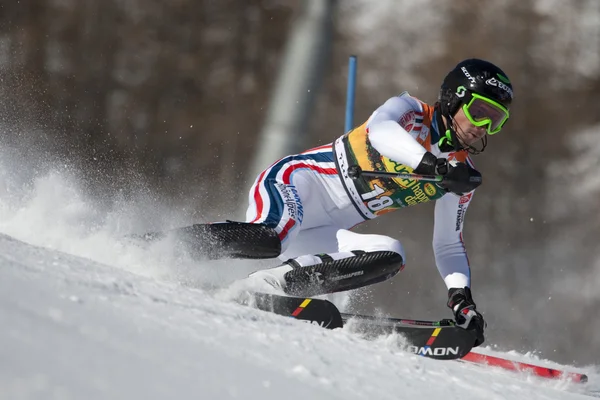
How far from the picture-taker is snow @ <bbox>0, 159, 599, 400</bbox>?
1.37 meters

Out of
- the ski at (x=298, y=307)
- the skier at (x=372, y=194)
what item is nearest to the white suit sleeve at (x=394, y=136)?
the skier at (x=372, y=194)

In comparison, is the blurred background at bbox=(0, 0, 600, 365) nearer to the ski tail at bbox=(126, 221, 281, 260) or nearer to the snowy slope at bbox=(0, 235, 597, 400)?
the ski tail at bbox=(126, 221, 281, 260)

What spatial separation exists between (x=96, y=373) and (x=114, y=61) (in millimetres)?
11900

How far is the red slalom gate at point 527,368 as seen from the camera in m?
3.85

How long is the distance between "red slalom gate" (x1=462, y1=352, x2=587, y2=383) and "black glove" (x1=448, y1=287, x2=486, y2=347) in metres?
0.26

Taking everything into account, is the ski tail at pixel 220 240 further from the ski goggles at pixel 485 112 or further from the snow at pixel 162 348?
the ski goggles at pixel 485 112

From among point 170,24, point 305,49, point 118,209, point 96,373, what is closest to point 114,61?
point 170,24

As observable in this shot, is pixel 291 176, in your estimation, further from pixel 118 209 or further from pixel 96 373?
pixel 96 373

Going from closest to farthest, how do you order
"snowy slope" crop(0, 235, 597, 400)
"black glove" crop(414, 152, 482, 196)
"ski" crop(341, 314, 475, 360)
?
"snowy slope" crop(0, 235, 597, 400)
"black glove" crop(414, 152, 482, 196)
"ski" crop(341, 314, 475, 360)

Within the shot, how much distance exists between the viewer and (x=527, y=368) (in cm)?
388

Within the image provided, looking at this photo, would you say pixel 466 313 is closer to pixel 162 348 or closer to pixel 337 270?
pixel 337 270

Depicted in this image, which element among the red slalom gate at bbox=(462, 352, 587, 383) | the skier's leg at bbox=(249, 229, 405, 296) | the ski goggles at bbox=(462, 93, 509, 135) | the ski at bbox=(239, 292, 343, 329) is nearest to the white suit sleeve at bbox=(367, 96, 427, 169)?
the ski goggles at bbox=(462, 93, 509, 135)

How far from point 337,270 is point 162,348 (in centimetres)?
183

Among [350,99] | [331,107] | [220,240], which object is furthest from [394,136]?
[331,107]
